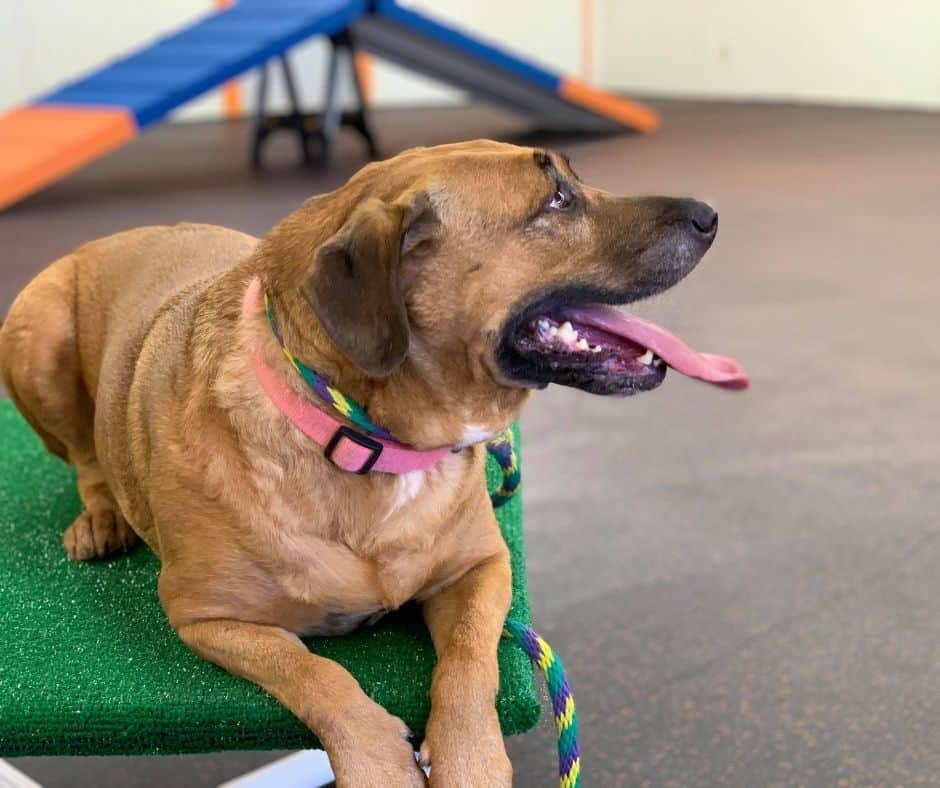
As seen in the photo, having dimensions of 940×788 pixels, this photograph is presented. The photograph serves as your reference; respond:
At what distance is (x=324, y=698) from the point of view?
167 cm

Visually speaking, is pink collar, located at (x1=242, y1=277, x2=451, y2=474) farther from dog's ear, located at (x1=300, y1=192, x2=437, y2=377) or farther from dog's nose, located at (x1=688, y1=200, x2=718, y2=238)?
dog's nose, located at (x1=688, y1=200, x2=718, y2=238)

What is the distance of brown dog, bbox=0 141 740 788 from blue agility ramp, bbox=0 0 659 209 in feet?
21.8

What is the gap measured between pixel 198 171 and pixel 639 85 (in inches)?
377

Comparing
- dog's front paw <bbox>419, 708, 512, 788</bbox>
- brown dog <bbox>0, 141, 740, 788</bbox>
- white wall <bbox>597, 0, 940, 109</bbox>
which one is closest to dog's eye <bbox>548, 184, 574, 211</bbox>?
brown dog <bbox>0, 141, 740, 788</bbox>

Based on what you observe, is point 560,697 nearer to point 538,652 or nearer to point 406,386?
point 538,652

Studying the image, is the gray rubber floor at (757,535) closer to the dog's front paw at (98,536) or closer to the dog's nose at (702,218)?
→ the dog's nose at (702,218)

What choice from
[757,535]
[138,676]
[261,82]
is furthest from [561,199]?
[261,82]

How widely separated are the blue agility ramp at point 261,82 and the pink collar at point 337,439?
6696 mm

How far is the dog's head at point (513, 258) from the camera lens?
5.84 feet

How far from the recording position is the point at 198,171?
10.3 m

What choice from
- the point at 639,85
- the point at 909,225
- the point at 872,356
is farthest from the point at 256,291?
the point at 639,85

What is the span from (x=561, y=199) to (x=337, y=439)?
21.8 inches

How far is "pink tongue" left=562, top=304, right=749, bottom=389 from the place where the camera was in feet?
6.17

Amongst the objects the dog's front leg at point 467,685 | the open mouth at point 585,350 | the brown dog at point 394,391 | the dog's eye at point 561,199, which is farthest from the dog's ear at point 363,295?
the dog's front leg at point 467,685
